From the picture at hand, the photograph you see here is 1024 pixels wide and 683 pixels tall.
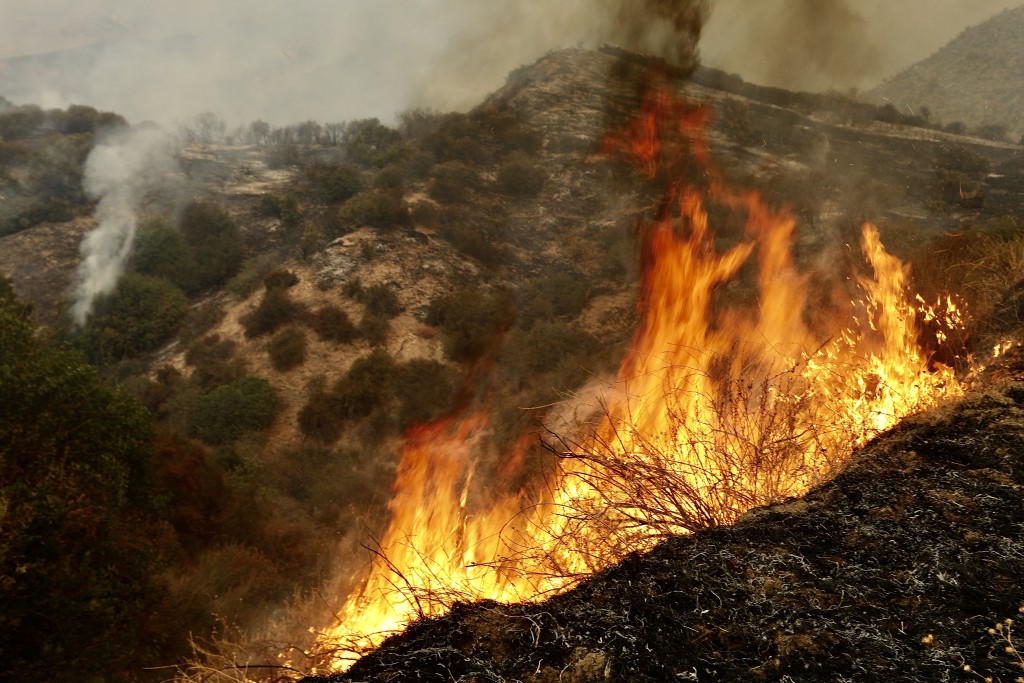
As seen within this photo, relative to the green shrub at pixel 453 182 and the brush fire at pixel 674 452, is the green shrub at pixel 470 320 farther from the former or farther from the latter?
the brush fire at pixel 674 452

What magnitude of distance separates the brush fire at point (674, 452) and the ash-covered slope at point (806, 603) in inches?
21.7

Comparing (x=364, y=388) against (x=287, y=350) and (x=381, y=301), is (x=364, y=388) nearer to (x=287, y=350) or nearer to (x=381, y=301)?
(x=287, y=350)

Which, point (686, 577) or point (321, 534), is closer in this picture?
point (686, 577)

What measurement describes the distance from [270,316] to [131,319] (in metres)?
6.42

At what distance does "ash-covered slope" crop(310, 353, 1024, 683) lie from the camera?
2137 millimetres

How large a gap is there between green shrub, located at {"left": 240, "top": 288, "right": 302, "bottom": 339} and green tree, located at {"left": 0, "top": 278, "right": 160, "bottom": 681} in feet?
33.5

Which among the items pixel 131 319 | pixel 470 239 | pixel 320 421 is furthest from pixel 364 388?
pixel 131 319

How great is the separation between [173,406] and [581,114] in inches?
999

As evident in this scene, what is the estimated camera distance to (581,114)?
103 feet

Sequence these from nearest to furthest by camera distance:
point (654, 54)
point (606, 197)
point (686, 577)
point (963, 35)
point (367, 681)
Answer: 1. point (367, 681)
2. point (686, 577)
3. point (606, 197)
4. point (654, 54)
5. point (963, 35)

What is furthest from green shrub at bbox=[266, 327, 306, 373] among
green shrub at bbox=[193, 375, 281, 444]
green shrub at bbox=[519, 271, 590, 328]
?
green shrub at bbox=[519, 271, 590, 328]

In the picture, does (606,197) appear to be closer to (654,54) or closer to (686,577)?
(654,54)

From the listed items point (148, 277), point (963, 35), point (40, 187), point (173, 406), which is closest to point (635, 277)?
point (173, 406)

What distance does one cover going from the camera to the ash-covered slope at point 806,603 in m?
2.14
